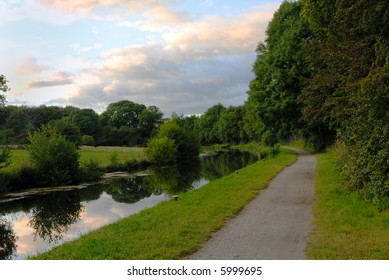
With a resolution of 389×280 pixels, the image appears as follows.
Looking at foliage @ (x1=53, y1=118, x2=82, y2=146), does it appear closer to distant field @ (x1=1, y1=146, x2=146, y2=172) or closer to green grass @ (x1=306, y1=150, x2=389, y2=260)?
distant field @ (x1=1, y1=146, x2=146, y2=172)

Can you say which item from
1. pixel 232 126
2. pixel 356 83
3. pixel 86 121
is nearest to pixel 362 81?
pixel 356 83

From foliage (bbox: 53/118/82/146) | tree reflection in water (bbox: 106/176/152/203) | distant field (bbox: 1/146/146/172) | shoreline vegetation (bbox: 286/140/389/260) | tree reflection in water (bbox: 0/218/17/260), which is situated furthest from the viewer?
foliage (bbox: 53/118/82/146)

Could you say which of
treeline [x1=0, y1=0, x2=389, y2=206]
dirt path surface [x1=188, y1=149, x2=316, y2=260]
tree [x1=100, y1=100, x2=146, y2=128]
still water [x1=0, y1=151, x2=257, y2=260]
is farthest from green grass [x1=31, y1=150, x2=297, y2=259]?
tree [x1=100, y1=100, x2=146, y2=128]

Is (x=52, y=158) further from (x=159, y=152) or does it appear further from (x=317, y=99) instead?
(x=317, y=99)

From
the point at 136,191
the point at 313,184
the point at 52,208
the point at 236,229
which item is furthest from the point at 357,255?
the point at 136,191

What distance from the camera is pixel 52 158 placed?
31.3m

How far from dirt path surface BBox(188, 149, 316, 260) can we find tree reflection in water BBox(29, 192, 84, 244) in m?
8.40

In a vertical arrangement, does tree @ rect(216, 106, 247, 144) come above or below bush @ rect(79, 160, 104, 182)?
above

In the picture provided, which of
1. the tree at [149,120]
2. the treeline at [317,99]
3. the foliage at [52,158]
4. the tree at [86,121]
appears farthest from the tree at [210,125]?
the foliage at [52,158]

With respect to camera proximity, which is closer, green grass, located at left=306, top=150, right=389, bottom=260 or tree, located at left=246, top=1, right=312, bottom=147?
green grass, located at left=306, top=150, right=389, bottom=260

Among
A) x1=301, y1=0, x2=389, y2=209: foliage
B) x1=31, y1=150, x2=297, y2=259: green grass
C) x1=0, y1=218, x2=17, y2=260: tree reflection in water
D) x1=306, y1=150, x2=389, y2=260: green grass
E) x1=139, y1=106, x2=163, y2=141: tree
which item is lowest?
x1=0, y1=218, x2=17, y2=260: tree reflection in water

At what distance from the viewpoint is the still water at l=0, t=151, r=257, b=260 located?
15617 millimetres

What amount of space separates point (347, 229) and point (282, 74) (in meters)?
31.6

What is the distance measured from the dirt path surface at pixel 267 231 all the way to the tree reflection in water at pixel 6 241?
8.63 metres
